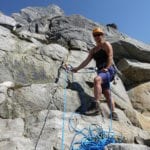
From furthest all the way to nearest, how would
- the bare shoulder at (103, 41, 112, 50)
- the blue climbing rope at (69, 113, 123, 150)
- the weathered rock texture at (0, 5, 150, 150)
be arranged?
the bare shoulder at (103, 41, 112, 50)
the weathered rock texture at (0, 5, 150, 150)
the blue climbing rope at (69, 113, 123, 150)

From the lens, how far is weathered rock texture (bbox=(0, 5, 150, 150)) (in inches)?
425

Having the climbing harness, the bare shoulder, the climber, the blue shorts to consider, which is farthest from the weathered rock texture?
the bare shoulder

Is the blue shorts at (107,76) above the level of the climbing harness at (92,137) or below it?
above

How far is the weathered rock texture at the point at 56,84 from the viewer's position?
35.4 feet

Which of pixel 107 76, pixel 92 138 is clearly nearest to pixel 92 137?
pixel 92 138

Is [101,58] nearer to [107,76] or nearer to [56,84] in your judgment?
[107,76]

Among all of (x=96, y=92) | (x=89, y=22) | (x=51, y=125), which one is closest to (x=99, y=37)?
(x=96, y=92)

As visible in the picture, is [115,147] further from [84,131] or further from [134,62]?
[134,62]

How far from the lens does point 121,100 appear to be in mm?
14914

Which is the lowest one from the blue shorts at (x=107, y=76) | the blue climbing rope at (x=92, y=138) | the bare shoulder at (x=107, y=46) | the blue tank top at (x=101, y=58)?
the blue climbing rope at (x=92, y=138)

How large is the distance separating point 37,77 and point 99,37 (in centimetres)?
322

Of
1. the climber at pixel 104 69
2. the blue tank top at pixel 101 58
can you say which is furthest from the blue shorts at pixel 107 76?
the blue tank top at pixel 101 58

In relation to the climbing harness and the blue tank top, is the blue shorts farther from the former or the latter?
the climbing harness

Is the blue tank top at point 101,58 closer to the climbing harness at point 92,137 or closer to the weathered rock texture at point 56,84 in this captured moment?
the weathered rock texture at point 56,84
